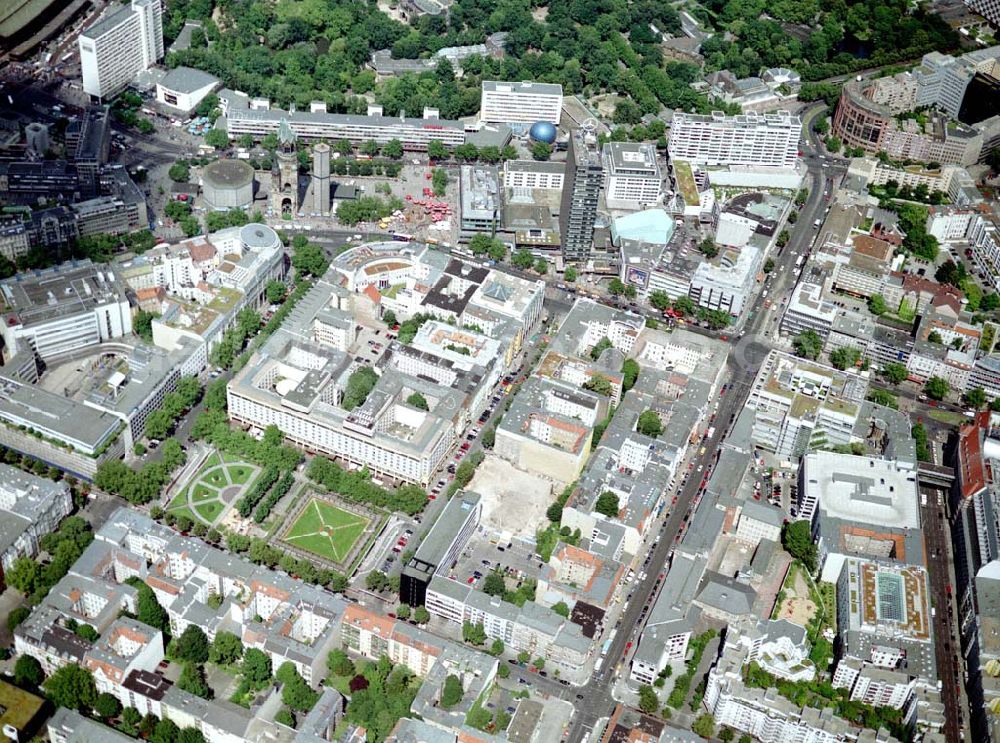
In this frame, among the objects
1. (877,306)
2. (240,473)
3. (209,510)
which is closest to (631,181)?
(877,306)

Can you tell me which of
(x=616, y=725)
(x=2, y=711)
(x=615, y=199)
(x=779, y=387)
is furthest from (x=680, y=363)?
(x=2, y=711)

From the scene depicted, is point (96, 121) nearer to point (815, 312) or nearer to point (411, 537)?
point (411, 537)

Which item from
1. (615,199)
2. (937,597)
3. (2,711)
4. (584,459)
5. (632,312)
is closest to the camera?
(2,711)

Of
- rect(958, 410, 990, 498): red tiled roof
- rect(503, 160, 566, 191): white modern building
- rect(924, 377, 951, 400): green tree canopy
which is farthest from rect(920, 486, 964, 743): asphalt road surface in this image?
rect(503, 160, 566, 191): white modern building

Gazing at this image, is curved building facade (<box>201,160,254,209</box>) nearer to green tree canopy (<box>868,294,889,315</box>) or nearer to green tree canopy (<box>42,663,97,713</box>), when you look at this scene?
green tree canopy (<box>42,663,97,713</box>)

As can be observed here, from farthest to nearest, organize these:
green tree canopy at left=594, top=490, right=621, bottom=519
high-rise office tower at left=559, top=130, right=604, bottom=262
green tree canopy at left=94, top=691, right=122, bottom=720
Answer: high-rise office tower at left=559, top=130, right=604, bottom=262, green tree canopy at left=594, top=490, right=621, bottom=519, green tree canopy at left=94, top=691, right=122, bottom=720

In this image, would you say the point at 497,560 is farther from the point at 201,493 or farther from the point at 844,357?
the point at 844,357
